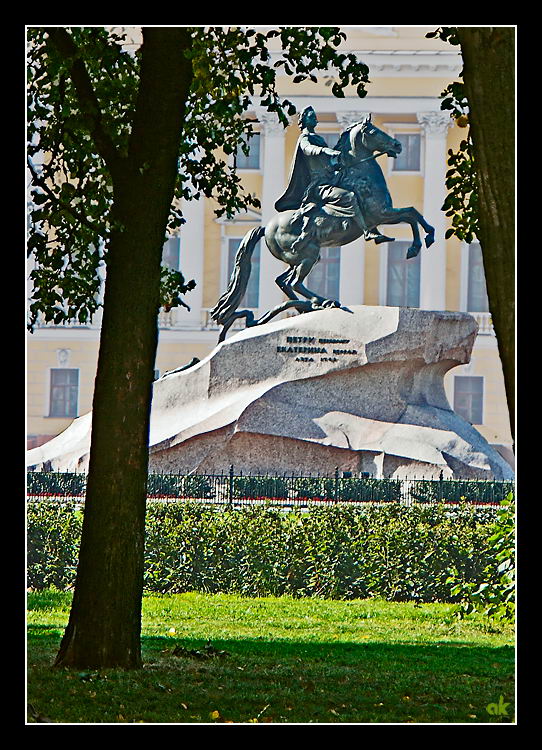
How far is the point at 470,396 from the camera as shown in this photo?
3738 cm

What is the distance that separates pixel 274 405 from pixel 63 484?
2702 millimetres

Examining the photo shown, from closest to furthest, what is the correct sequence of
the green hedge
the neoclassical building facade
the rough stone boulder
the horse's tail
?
1. the green hedge
2. the rough stone boulder
3. the horse's tail
4. the neoclassical building facade

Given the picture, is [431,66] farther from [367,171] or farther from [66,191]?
[66,191]

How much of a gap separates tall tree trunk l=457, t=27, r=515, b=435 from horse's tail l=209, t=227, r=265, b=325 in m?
11.8

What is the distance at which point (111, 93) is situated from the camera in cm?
815

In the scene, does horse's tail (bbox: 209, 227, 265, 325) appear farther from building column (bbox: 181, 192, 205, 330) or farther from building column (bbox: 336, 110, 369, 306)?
building column (bbox: 336, 110, 369, 306)

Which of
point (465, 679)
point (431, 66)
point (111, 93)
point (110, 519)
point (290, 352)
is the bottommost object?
point (465, 679)

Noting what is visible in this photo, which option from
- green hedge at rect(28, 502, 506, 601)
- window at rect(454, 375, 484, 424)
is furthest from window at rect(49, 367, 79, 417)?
green hedge at rect(28, 502, 506, 601)

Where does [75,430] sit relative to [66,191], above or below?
below

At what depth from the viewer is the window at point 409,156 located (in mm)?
38188

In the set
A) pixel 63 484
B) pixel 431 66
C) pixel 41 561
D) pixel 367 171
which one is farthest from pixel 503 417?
pixel 41 561

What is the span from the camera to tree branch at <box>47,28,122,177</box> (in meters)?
6.80

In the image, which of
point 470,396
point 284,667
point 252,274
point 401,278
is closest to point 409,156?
point 401,278

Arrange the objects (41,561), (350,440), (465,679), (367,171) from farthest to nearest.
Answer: (367,171) → (350,440) → (41,561) → (465,679)
